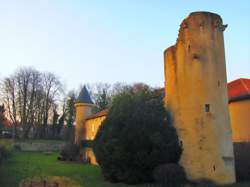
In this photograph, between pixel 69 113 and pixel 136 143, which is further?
pixel 69 113

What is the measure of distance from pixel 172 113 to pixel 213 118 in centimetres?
266

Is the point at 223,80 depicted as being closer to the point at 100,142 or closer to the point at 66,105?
the point at 100,142

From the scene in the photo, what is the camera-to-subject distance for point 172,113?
17266mm

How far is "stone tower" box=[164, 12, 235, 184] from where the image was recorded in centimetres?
1536

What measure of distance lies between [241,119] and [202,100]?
724cm

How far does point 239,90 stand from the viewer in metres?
22.7

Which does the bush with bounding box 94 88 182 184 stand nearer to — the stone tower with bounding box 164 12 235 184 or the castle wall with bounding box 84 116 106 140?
the stone tower with bounding box 164 12 235 184

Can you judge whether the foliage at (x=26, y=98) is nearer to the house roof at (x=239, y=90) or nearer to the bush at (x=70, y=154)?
the bush at (x=70, y=154)

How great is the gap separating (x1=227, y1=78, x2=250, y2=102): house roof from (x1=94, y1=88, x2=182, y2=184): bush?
7.83m

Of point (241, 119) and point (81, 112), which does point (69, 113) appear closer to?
point (81, 112)

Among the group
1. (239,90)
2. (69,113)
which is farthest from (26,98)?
(239,90)

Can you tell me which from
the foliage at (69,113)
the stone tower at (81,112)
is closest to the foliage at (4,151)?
the stone tower at (81,112)

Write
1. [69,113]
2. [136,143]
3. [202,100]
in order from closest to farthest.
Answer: [136,143] < [202,100] < [69,113]

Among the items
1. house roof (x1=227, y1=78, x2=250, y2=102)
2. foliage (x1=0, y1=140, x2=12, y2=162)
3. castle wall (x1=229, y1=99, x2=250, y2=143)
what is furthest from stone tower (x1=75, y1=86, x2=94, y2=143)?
castle wall (x1=229, y1=99, x2=250, y2=143)
